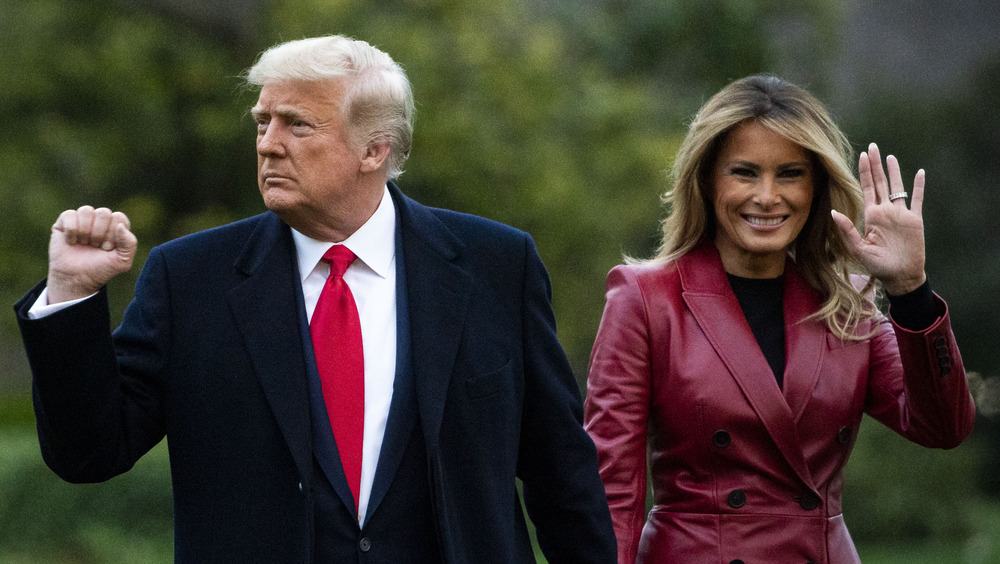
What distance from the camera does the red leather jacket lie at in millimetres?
3771

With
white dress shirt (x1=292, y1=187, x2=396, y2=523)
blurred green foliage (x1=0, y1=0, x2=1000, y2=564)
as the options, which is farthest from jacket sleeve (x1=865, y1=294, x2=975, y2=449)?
blurred green foliage (x1=0, y1=0, x2=1000, y2=564)

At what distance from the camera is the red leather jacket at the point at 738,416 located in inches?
148

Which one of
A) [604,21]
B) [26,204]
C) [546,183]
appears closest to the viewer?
[26,204]

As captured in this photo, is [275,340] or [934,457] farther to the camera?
[934,457]

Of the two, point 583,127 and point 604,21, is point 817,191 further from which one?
point 604,21

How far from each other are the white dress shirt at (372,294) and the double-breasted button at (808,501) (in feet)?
4.10

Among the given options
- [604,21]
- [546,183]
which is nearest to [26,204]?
[546,183]

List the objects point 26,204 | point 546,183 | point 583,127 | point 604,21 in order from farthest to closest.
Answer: point 604,21 < point 583,127 < point 546,183 < point 26,204

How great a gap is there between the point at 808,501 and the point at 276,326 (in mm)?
1554

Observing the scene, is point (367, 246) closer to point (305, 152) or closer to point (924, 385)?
point (305, 152)

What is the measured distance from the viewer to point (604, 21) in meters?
18.0

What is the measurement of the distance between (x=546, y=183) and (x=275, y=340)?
10.2m

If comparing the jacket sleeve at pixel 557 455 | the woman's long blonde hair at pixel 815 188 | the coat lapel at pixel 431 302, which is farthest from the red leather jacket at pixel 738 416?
the coat lapel at pixel 431 302

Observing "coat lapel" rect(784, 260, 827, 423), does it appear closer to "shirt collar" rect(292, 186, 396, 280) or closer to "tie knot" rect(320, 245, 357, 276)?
"shirt collar" rect(292, 186, 396, 280)
